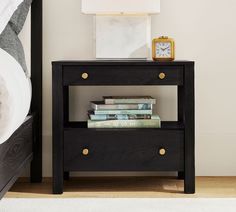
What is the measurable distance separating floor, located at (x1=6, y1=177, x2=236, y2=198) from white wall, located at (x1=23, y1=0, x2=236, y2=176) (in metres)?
0.27

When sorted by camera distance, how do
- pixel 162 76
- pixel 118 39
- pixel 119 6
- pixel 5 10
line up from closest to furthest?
pixel 5 10 → pixel 162 76 → pixel 119 6 → pixel 118 39

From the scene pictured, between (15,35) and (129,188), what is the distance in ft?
3.04

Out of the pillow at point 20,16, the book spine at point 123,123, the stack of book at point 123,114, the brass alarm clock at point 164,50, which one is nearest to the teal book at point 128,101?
the stack of book at point 123,114

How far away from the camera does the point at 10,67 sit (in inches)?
65.6

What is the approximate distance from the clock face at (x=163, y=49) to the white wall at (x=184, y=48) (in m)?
0.27

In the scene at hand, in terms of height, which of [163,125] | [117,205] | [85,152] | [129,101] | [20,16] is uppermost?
[20,16]

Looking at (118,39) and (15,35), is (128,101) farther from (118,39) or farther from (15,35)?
(15,35)

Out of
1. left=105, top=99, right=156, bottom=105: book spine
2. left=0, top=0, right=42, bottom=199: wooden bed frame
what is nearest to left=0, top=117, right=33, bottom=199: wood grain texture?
left=0, top=0, right=42, bottom=199: wooden bed frame

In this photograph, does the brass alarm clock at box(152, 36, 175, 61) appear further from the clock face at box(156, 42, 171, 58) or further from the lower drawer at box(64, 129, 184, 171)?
the lower drawer at box(64, 129, 184, 171)

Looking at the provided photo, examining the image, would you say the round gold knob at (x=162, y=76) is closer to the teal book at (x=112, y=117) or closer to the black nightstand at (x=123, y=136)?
the black nightstand at (x=123, y=136)

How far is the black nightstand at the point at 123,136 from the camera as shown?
234cm

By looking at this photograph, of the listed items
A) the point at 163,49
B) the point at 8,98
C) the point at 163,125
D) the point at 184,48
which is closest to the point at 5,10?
the point at 8,98

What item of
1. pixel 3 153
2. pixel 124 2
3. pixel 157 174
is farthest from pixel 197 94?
pixel 3 153

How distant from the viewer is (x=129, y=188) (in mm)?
2488
